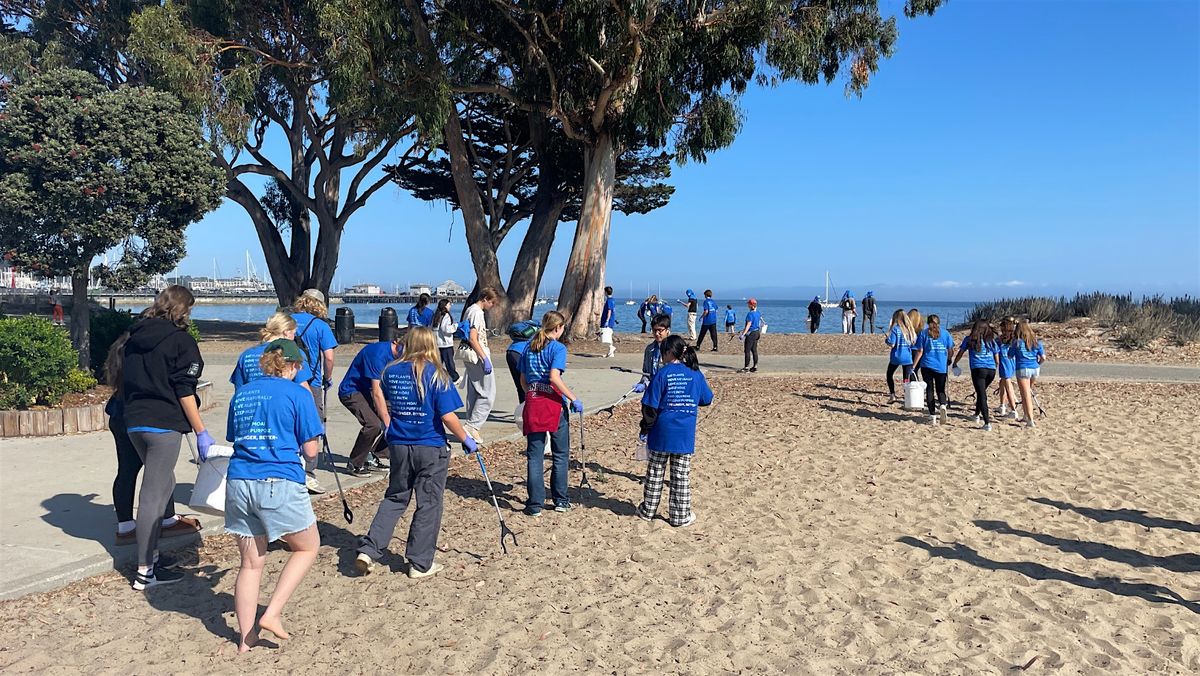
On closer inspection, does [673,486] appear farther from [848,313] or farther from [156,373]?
[848,313]

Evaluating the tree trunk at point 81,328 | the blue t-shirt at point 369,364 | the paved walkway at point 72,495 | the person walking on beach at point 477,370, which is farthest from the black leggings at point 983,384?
the tree trunk at point 81,328

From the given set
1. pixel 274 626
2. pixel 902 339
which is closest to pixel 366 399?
pixel 274 626

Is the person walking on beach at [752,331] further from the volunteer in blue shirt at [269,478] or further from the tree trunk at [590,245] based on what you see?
the volunteer in blue shirt at [269,478]

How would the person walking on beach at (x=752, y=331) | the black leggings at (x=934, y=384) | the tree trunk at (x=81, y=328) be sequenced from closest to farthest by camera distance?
the tree trunk at (x=81, y=328) → the black leggings at (x=934, y=384) → the person walking on beach at (x=752, y=331)

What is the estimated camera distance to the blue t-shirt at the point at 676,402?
6.18 m

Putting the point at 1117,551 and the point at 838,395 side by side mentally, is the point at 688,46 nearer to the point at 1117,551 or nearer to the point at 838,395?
the point at 838,395

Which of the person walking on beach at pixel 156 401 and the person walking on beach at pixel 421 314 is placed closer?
the person walking on beach at pixel 156 401

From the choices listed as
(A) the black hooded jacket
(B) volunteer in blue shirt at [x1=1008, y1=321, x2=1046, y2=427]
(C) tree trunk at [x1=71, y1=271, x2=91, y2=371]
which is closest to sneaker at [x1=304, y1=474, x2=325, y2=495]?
(A) the black hooded jacket

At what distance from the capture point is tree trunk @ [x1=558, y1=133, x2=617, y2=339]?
22328 mm

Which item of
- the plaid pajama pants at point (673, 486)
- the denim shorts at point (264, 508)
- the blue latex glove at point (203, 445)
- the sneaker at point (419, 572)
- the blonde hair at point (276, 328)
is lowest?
the sneaker at point (419, 572)

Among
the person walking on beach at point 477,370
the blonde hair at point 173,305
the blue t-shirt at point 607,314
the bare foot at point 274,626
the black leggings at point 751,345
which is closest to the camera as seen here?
the bare foot at point 274,626

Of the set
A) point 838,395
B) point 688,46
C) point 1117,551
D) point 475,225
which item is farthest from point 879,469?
point 475,225

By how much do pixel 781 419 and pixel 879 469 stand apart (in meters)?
3.02

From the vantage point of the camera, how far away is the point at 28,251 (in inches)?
512
